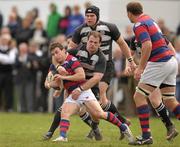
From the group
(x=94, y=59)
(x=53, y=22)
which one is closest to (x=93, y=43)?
(x=94, y=59)

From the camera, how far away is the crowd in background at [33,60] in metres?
22.2

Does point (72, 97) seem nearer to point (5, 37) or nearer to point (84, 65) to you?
point (84, 65)

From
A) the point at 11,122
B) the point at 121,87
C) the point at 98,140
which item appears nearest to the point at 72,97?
the point at 98,140

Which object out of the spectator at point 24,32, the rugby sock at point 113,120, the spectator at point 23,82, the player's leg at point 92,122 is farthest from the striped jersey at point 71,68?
the spectator at point 24,32

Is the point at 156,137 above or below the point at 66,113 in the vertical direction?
below

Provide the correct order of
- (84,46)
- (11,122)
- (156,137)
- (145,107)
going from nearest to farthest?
(145,107)
(84,46)
(156,137)
(11,122)

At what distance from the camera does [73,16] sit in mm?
22875

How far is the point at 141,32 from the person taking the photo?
11.6 metres

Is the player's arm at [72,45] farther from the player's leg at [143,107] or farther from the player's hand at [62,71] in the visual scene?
the player's leg at [143,107]

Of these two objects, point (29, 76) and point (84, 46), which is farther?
point (29, 76)

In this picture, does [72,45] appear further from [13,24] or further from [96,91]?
[13,24]

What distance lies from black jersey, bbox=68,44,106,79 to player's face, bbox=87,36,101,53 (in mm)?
132

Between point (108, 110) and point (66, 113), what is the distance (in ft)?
5.20

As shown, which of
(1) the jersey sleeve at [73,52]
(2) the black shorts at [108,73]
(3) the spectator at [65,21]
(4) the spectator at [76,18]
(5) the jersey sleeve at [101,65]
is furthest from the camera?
(3) the spectator at [65,21]
